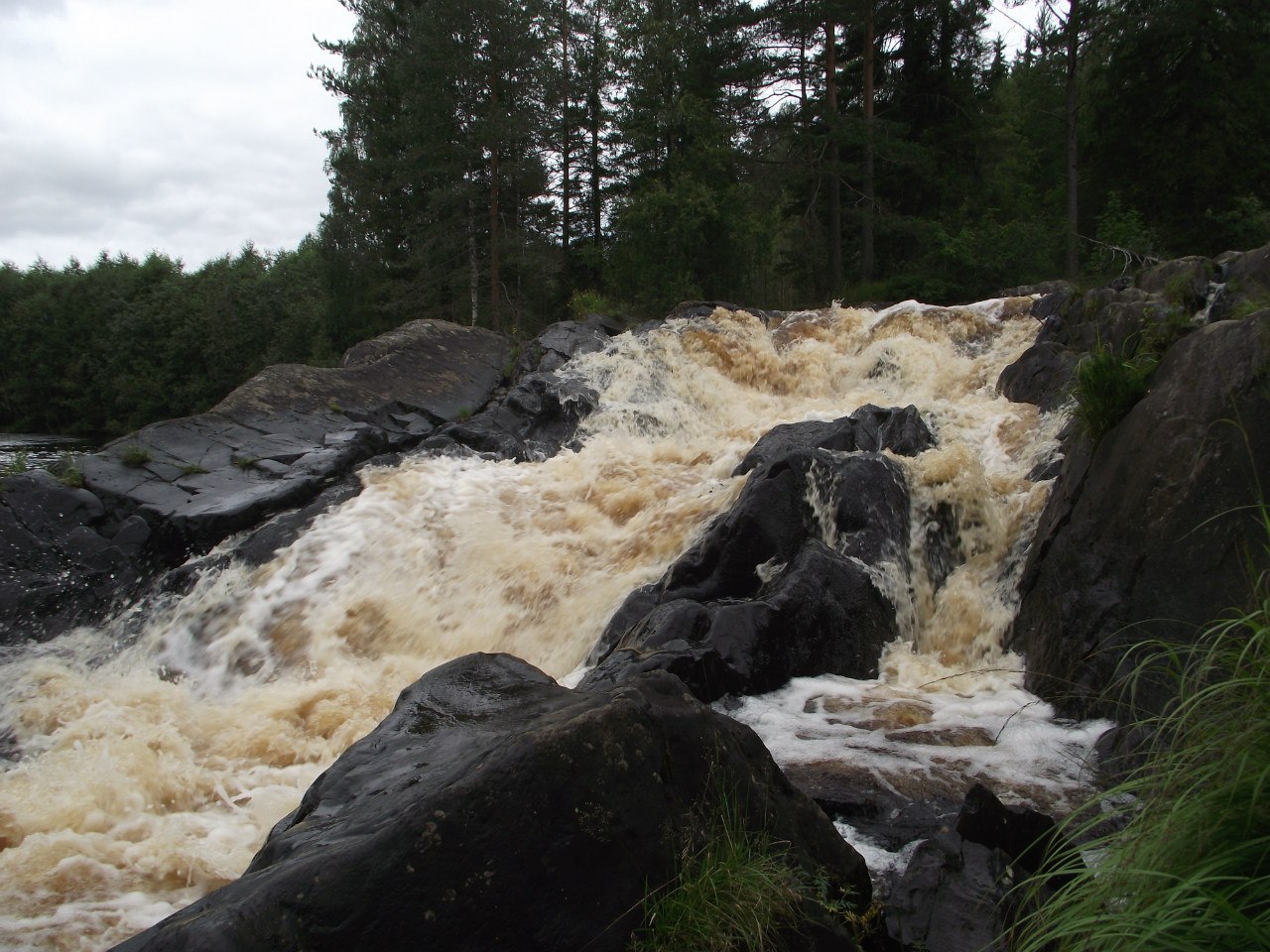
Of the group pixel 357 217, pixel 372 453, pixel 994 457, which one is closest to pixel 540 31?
pixel 357 217

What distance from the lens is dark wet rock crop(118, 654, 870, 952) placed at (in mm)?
2389

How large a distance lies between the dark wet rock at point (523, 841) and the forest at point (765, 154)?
14811mm

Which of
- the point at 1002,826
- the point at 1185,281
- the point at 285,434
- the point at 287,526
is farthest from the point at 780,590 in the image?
the point at 285,434

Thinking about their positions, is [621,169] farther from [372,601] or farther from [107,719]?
[107,719]

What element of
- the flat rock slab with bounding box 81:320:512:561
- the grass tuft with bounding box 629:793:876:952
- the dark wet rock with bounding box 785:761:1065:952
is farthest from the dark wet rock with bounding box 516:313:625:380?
the grass tuft with bounding box 629:793:876:952

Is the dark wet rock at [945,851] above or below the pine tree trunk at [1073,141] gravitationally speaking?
below

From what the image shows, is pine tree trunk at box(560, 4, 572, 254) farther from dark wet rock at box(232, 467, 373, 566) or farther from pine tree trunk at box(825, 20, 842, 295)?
dark wet rock at box(232, 467, 373, 566)

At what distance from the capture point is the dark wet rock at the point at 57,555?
860cm

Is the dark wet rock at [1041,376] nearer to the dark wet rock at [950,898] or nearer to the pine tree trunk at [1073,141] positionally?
the dark wet rock at [950,898]

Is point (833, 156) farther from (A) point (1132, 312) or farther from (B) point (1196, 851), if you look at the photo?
(B) point (1196, 851)

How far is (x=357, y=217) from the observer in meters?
26.1

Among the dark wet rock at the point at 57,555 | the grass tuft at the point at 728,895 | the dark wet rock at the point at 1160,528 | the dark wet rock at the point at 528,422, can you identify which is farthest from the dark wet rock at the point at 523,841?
the dark wet rock at the point at 528,422

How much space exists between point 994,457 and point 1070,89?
45.5 ft

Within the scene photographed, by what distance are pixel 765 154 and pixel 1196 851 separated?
22712mm
